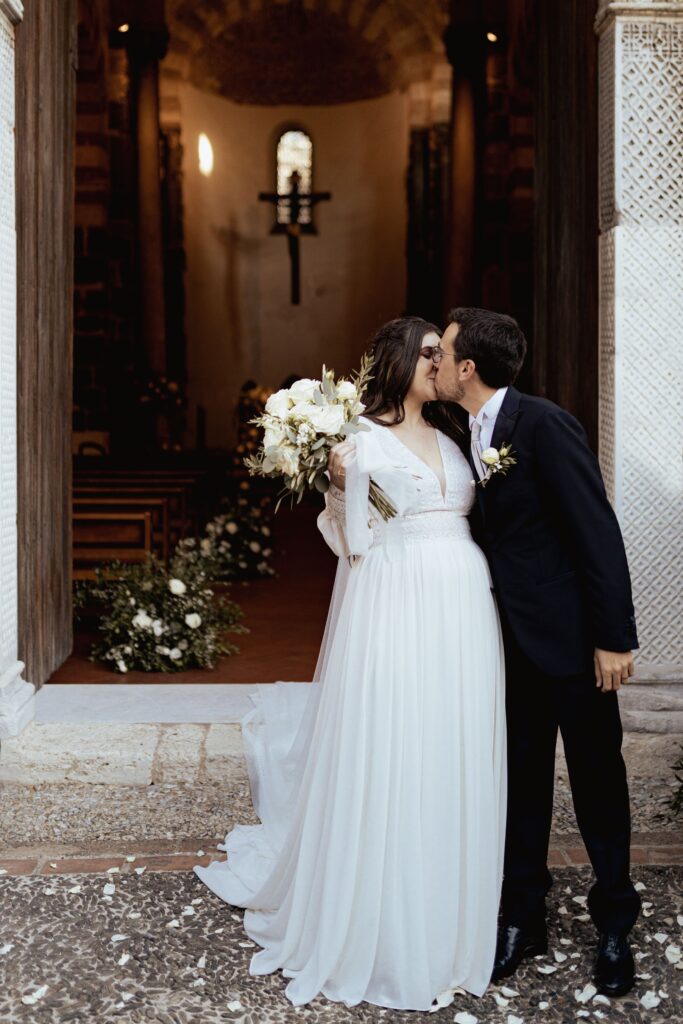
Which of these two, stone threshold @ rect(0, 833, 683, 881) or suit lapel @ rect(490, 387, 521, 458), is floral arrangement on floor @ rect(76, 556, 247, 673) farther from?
suit lapel @ rect(490, 387, 521, 458)

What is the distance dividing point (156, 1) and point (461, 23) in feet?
11.3

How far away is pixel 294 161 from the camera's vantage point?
18203 millimetres

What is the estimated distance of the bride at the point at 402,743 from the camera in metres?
2.92

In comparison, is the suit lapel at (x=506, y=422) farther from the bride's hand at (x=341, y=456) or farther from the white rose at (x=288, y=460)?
the white rose at (x=288, y=460)

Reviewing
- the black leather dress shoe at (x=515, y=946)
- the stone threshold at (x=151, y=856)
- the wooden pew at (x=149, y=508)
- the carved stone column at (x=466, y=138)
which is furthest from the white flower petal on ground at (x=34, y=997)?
the carved stone column at (x=466, y=138)

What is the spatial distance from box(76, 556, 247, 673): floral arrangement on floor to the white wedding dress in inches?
104

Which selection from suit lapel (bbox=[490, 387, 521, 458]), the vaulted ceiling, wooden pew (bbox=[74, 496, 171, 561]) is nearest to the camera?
suit lapel (bbox=[490, 387, 521, 458])

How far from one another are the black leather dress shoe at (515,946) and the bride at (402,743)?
10cm

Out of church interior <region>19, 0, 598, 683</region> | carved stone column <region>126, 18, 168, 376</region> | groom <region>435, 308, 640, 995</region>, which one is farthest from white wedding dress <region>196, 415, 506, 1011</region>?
carved stone column <region>126, 18, 168, 376</region>

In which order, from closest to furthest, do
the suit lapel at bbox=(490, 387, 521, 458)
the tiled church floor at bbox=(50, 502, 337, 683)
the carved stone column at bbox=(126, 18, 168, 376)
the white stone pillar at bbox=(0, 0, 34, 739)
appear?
the suit lapel at bbox=(490, 387, 521, 458) < the white stone pillar at bbox=(0, 0, 34, 739) < the tiled church floor at bbox=(50, 502, 337, 683) < the carved stone column at bbox=(126, 18, 168, 376)

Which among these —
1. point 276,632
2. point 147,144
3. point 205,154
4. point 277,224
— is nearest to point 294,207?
point 277,224

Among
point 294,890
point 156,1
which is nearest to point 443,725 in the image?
point 294,890

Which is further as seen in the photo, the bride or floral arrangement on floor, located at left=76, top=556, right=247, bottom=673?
floral arrangement on floor, located at left=76, top=556, right=247, bottom=673

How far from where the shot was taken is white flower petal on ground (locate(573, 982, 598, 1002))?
9.66ft
